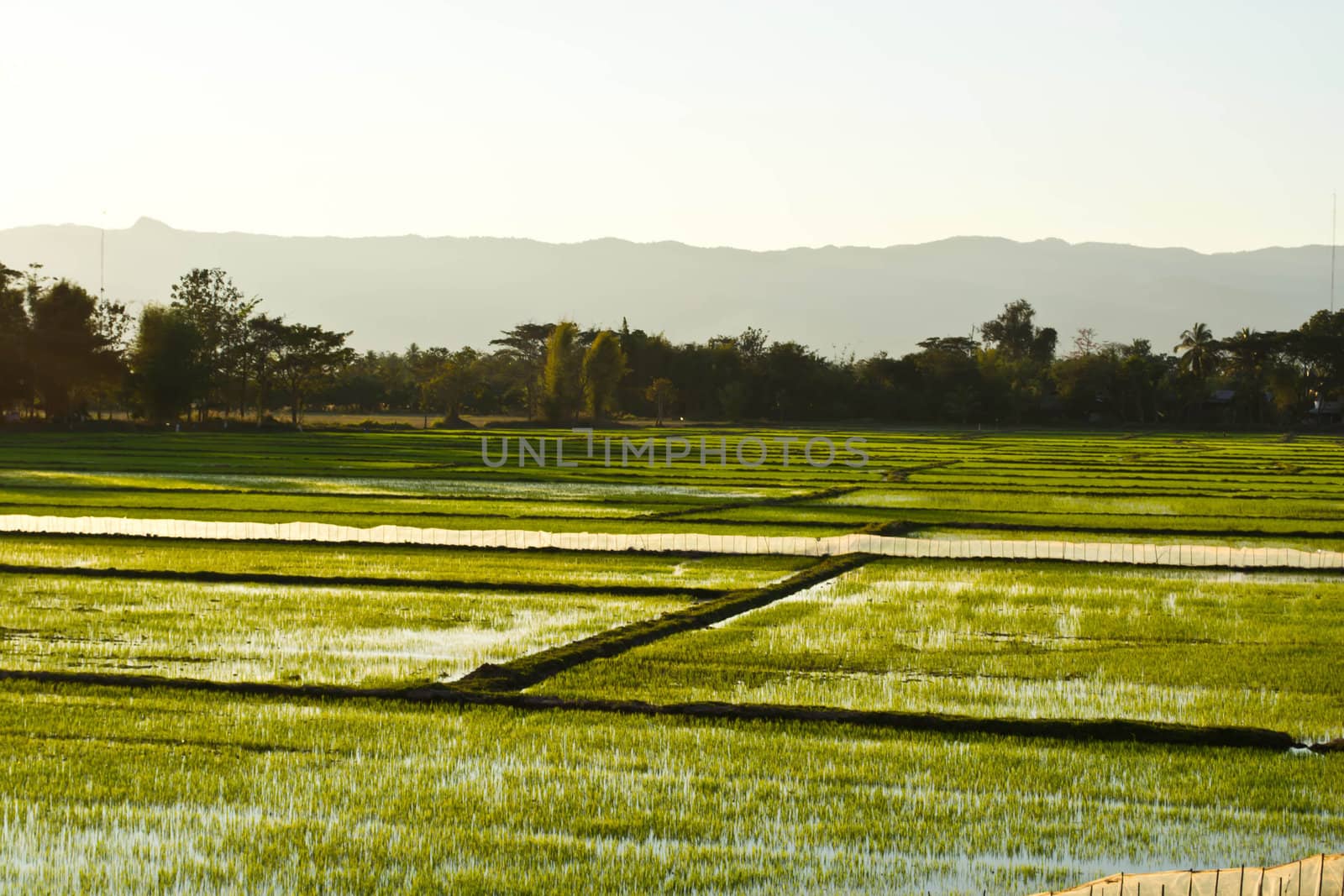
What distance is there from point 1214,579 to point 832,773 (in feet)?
29.7

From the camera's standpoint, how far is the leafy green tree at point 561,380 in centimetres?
8138

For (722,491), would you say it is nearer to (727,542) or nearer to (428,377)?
(727,542)

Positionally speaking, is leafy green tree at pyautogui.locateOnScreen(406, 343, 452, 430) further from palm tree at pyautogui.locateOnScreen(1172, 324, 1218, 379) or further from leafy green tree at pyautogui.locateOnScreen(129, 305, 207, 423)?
palm tree at pyautogui.locateOnScreen(1172, 324, 1218, 379)

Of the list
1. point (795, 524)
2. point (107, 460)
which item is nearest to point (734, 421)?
point (107, 460)

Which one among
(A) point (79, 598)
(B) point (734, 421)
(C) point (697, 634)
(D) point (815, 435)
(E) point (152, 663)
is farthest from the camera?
(B) point (734, 421)

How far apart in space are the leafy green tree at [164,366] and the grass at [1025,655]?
5600 cm

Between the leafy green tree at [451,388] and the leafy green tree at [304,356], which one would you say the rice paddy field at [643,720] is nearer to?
the leafy green tree at [304,356]

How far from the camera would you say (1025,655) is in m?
10.5

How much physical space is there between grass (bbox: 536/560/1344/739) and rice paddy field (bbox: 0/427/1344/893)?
1.8 inches

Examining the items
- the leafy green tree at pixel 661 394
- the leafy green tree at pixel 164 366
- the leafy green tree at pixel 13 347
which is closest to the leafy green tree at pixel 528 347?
the leafy green tree at pixel 661 394

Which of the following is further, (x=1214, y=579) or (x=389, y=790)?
(x=1214, y=579)

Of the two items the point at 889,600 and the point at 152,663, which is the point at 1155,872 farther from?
the point at 889,600

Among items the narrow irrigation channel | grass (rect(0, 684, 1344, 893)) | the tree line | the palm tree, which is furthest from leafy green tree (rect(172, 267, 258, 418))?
grass (rect(0, 684, 1344, 893))

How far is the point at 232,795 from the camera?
6.80 meters
